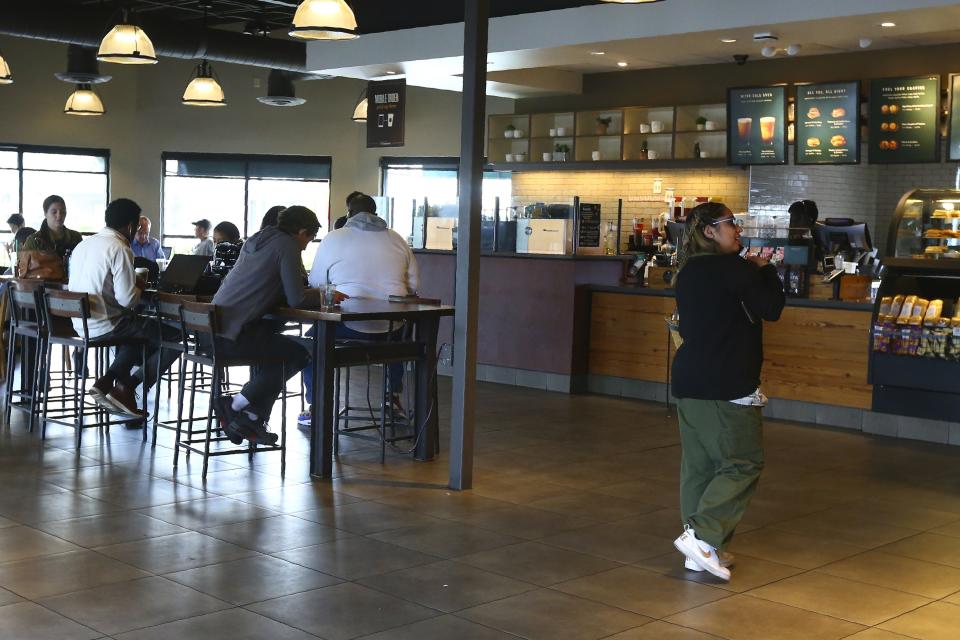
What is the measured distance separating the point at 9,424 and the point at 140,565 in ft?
10.7

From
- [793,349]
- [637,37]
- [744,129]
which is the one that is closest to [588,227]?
[637,37]

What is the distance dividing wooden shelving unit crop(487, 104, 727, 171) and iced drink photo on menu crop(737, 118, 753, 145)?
0.48 metres

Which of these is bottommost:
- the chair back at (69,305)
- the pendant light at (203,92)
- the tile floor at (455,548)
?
the tile floor at (455,548)

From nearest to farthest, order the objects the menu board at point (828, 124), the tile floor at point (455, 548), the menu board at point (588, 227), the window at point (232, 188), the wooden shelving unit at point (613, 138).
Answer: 1. the tile floor at point (455, 548)
2. the menu board at point (588, 227)
3. the menu board at point (828, 124)
4. the wooden shelving unit at point (613, 138)
5. the window at point (232, 188)

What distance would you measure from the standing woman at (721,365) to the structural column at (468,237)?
55.6 inches

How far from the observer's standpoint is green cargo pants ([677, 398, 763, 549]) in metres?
4.33

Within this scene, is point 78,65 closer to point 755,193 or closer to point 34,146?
point 34,146

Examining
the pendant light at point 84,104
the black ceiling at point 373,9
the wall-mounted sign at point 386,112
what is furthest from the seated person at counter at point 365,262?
the pendant light at point 84,104

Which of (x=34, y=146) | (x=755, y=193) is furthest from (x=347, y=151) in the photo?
(x=755, y=193)

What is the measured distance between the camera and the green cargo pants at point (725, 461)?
14.2 ft

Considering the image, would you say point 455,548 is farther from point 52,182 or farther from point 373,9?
point 52,182

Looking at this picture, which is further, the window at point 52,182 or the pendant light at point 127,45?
the window at point 52,182

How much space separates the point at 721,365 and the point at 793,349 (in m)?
4.00

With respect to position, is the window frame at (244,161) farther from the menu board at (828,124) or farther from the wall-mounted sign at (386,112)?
the menu board at (828,124)
